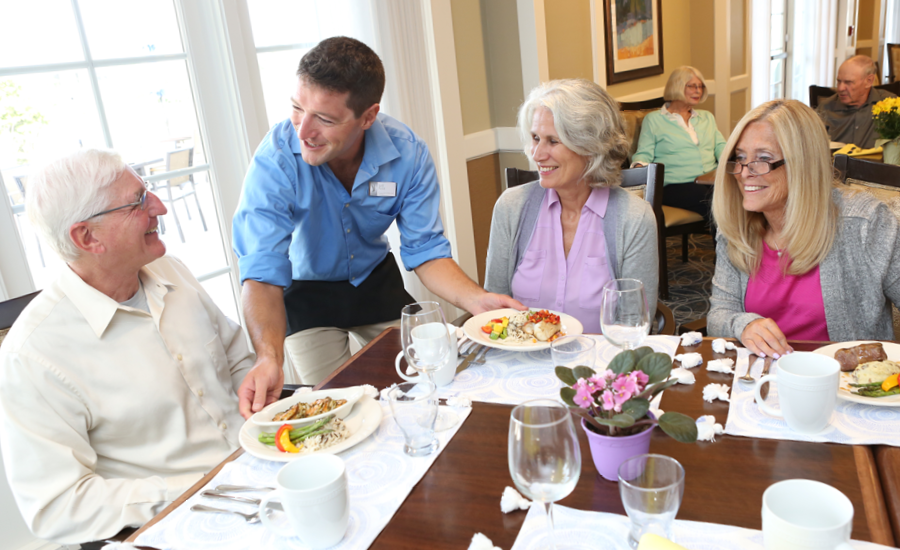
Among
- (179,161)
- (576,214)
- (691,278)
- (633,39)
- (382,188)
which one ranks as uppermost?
(633,39)

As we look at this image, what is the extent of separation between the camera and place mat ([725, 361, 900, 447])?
106 centimetres

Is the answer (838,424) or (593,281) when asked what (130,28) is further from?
(838,424)

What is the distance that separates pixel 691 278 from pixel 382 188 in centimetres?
302

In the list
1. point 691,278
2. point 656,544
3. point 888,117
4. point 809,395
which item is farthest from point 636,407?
point 691,278

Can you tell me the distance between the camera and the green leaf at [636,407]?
94 centimetres

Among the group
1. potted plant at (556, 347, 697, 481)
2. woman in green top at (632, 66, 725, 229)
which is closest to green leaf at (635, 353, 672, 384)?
potted plant at (556, 347, 697, 481)

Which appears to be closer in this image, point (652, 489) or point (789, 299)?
point (652, 489)

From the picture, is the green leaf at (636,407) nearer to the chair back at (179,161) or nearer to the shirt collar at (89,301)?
the shirt collar at (89,301)

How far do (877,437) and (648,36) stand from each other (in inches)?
193

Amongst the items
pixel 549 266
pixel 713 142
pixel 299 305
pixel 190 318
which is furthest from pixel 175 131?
pixel 713 142

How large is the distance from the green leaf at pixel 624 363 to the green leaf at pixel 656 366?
0.04 ft

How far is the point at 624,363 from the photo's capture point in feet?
3.31

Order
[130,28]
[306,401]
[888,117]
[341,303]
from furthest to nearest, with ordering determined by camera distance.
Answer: [888,117], [130,28], [341,303], [306,401]

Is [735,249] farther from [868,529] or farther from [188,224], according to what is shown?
[188,224]
